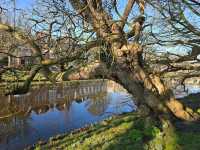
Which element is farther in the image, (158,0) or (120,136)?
(120,136)

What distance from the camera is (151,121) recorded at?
11000 mm

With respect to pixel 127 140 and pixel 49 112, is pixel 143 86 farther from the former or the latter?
pixel 49 112

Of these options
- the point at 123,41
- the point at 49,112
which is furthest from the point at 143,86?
the point at 49,112

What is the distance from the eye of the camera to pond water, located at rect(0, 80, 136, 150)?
13.5m

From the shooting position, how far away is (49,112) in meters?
25.0

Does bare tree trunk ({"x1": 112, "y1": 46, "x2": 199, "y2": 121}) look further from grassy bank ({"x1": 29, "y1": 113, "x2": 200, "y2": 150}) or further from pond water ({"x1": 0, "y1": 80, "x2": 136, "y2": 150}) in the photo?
pond water ({"x1": 0, "y1": 80, "x2": 136, "y2": 150})

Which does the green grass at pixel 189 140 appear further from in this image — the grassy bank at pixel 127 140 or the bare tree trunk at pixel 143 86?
the bare tree trunk at pixel 143 86

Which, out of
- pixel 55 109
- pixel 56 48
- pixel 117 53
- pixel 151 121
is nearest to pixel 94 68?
pixel 117 53

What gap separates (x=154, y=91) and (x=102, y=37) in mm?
2417

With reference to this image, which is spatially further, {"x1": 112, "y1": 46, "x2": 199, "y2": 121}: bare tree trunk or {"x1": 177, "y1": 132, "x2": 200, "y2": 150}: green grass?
{"x1": 112, "y1": 46, "x2": 199, "y2": 121}: bare tree trunk

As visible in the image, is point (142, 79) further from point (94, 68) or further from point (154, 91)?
point (94, 68)

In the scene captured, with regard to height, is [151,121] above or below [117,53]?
below

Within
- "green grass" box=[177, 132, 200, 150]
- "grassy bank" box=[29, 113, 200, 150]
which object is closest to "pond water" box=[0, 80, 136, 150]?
"grassy bank" box=[29, 113, 200, 150]

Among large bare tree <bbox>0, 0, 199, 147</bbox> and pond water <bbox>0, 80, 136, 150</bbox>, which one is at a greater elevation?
large bare tree <bbox>0, 0, 199, 147</bbox>
